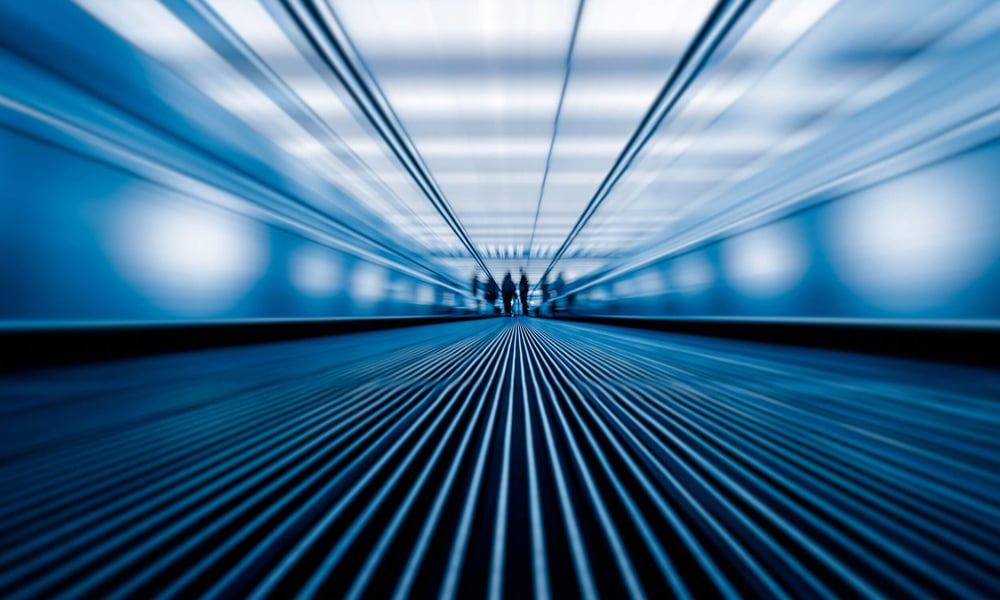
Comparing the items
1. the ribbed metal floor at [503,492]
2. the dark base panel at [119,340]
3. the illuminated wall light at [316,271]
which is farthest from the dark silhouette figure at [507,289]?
the ribbed metal floor at [503,492]

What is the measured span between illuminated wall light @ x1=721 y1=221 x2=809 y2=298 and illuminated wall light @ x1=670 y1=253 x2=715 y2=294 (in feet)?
1.16

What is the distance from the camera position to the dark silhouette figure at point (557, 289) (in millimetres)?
15141

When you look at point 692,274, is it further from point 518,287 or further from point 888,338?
point 518,287

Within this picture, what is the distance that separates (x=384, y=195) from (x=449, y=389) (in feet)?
14.9

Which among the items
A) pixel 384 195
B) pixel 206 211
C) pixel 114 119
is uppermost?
pixel 384 195

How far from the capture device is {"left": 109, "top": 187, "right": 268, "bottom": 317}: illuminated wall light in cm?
252

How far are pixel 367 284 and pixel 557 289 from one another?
12.2m

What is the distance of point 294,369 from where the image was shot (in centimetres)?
188

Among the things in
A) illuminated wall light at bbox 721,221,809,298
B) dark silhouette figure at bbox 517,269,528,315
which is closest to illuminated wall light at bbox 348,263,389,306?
illuminated wall light at bbox 721,221,809,298

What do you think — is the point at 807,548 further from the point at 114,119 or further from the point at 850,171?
the point at 114,119

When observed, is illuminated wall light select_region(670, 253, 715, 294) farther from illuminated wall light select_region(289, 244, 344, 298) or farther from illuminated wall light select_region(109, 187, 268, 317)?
illuminated wall light select_region(109, 187, 268, 317)

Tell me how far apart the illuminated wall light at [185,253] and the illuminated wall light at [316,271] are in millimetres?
576

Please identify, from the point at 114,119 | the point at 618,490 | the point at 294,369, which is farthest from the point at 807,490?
the point at 114,119

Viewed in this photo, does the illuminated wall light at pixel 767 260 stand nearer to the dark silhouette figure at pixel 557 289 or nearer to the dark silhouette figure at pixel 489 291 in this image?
the dark silhouette figure at pixel 557 289
